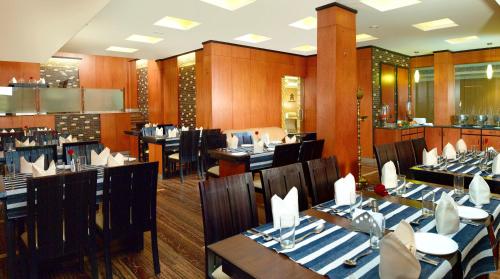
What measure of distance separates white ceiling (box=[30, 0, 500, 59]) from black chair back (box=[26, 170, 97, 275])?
3.23m

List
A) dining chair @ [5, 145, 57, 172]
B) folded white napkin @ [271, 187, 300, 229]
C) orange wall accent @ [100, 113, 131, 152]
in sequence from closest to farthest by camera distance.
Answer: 1. folded white napkin @ [271, 187, 300, 229]
2. dining chair @ [5, 145, 57, 172]
3. orange wall accent @ [100, 113, 131, 152]

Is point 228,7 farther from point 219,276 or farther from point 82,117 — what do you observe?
point 82,117

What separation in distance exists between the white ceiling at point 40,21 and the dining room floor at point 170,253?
8.28 feet

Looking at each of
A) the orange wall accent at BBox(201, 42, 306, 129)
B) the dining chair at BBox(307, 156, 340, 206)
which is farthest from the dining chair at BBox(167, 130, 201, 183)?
the dining chair at BBox(307, 156, 340, 206)

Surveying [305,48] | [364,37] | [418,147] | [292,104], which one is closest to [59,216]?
[418,147]

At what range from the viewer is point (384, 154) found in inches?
135

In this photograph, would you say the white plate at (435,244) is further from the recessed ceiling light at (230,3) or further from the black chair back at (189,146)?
the black chair back at (189,146)

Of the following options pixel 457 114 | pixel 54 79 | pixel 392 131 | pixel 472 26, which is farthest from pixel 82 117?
pixel 457 114

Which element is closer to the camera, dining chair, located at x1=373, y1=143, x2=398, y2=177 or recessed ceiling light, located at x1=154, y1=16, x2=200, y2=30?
dining chair, located at x1=373, y1=143, x2=398, y2=177

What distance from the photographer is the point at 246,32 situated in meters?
6.28

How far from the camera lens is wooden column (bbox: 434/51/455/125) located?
827 centimetres

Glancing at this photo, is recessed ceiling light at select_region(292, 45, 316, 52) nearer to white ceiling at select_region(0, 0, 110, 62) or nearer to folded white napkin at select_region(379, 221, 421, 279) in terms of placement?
white ceiling at select_region(0, 0, 110, 62)

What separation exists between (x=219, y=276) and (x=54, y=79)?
364 inches

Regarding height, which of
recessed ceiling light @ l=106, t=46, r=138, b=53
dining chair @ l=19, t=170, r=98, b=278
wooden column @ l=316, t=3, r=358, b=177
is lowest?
dining chair @ l=19, t=170, r=98, b=278
